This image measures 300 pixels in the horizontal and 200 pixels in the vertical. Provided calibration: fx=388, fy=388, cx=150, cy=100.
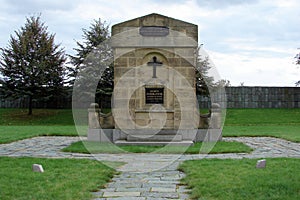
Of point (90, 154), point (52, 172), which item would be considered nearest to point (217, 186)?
point (52, 172)

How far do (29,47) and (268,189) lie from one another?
2592cm

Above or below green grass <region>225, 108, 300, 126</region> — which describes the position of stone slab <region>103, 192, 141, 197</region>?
below

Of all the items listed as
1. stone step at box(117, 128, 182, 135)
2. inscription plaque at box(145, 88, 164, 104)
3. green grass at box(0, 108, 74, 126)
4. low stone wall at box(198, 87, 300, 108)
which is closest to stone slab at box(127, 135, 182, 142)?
stone step at box(117, 128, 182, 135)

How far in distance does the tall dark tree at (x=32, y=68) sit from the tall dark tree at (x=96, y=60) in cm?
133

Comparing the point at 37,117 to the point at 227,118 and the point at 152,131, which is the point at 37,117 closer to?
the point at 227,118

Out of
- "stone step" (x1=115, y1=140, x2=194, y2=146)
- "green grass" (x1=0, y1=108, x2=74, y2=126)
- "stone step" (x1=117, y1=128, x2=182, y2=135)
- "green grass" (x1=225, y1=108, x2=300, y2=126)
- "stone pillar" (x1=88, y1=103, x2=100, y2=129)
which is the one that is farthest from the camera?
"green grass" (x1=0, y1=108, x2=74, y2=126)

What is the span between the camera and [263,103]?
30469 mm

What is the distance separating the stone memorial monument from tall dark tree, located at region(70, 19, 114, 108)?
14087 mm

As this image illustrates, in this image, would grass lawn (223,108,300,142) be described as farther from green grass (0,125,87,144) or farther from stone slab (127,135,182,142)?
stone slab (127,135,182,142)

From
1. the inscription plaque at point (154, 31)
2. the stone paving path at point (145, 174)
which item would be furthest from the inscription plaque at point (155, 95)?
the stone paving path at point (145, 174)

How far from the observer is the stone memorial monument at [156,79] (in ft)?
37.4

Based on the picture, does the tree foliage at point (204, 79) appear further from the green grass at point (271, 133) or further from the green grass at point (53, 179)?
the green grass at point (53, 179)

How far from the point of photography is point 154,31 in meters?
11.4

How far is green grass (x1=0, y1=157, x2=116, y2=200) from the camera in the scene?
488 centimetres
